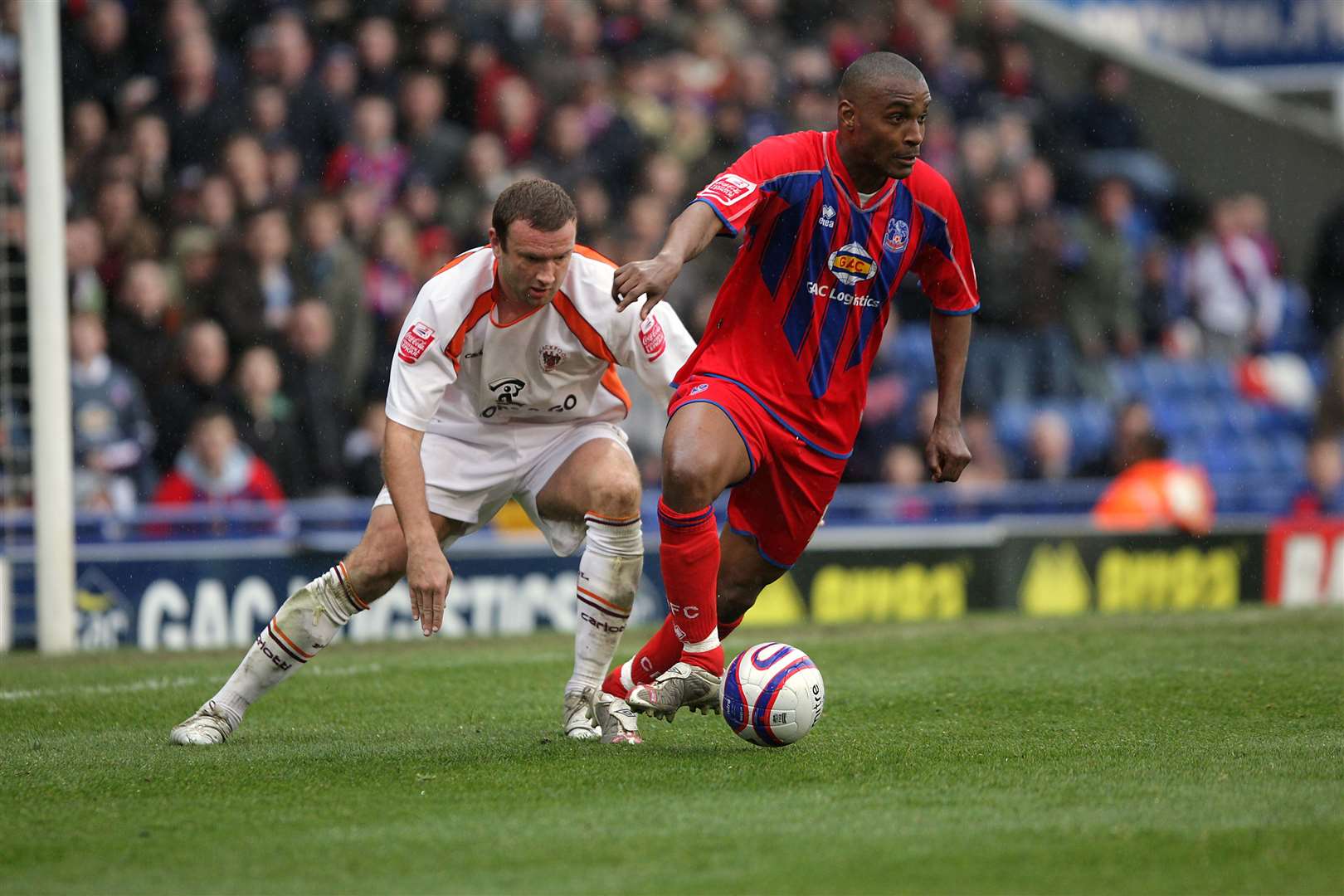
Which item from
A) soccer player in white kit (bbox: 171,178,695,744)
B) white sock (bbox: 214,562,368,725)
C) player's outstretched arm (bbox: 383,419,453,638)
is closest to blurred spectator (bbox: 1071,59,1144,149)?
soccer player in white kit (bbox: 171,178,695,744)

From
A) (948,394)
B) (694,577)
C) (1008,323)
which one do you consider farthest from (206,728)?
(1008,323)

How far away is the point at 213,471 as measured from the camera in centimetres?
1235

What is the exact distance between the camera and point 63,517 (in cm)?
1078

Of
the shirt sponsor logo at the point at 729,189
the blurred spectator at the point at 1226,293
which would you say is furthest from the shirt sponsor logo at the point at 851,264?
the blurred spectator at the point at 1226,293

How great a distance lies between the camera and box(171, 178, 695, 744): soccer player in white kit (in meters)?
6.02

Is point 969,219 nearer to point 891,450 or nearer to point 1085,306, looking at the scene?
point 1085,306

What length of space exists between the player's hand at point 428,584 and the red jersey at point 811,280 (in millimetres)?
1148

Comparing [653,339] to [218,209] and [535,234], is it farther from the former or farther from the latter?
[218,209]

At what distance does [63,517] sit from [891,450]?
22.6 feet

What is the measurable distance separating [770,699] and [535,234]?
1.68m

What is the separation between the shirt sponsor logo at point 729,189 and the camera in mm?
5992

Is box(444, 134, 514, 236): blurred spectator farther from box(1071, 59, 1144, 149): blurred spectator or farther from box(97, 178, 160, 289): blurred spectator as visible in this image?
box(1071, 59, 1144, 149): blurred spectator

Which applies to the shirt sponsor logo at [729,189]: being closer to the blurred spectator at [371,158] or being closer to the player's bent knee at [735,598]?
the player's bent knee at [735,598]

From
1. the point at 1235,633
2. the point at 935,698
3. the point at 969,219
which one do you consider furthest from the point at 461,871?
the point at 969,219
